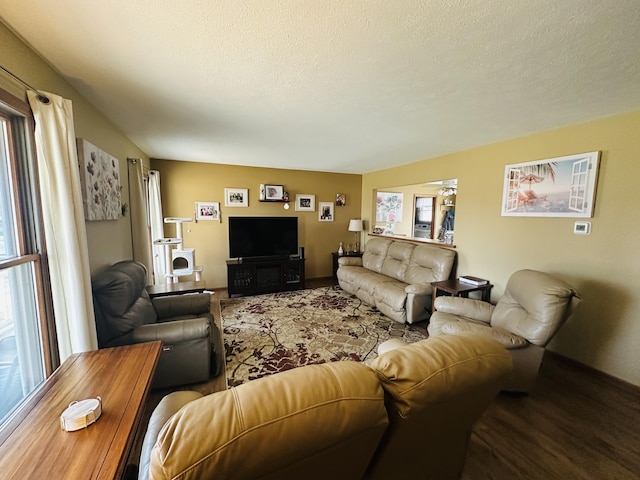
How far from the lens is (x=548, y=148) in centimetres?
262

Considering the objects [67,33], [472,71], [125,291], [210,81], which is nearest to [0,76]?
[67,33]

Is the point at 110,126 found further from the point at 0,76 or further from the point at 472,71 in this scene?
the point at 472,71

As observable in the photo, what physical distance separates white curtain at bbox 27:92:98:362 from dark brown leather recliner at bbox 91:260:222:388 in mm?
312

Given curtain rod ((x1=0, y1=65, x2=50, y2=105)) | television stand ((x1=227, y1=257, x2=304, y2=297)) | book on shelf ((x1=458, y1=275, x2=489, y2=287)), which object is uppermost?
curtain rod ((x1=0, y1=65, x2=50, y2=105))

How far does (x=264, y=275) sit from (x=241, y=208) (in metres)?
1.36

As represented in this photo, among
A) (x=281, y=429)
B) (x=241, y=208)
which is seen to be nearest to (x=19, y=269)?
(x=281, y=429)

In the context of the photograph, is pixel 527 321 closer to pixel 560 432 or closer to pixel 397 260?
pixel 560 432

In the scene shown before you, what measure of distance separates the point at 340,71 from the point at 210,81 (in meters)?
0.88

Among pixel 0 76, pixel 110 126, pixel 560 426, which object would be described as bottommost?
pixel 560 426

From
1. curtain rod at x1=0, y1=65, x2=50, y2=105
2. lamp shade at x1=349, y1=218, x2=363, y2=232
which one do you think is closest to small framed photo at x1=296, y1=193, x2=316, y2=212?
lamp shade at x1=349, y1=218, x2=363, y2=232

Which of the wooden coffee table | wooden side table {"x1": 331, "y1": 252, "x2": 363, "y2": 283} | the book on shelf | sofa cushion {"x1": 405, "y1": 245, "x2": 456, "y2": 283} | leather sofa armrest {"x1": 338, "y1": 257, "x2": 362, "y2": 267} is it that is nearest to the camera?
the wooden coffee table

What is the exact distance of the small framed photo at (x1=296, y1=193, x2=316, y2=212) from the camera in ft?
17.2

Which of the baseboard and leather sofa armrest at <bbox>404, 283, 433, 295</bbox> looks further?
leather sofa armrest at <bbox>404, 283, 433, 295</bbox>

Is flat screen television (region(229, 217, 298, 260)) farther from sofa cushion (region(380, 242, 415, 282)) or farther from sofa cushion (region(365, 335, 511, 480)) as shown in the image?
sofa cushion (region(365, 335, 511, 480))
